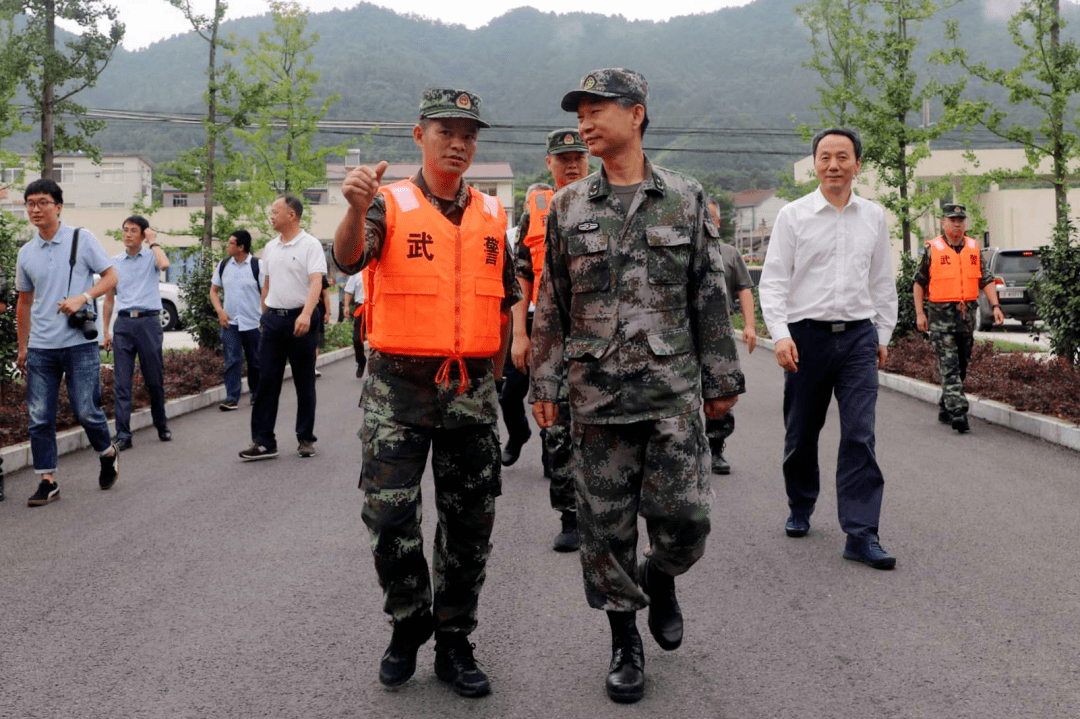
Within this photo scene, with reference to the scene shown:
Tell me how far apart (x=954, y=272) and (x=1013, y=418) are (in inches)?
60.9

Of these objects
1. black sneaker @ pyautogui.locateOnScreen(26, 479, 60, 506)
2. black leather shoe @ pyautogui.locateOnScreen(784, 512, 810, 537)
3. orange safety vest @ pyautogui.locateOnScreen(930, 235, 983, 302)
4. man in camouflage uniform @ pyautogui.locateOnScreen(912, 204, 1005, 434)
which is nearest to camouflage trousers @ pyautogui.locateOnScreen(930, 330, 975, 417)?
man in camouflage uniform @ pyautogui.locateOnScreen(912, 204, 1005, 434)

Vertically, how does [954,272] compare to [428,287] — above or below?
above

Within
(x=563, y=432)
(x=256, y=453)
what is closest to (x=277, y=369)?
(x=256, y=453)

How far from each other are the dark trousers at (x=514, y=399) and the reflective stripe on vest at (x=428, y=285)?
3577mm

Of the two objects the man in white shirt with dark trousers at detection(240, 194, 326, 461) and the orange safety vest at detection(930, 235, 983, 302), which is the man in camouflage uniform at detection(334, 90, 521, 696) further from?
the orange safety vest at detection(930, 235, 983, 302)

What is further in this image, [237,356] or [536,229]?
[237,356]

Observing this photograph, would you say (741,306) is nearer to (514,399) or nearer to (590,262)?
(514,399)

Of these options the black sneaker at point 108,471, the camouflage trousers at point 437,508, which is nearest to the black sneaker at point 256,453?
the black sneaker at point 108,471

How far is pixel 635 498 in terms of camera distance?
3.68m

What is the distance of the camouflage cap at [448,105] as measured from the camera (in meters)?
3.62

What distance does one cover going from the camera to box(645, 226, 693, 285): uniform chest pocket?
3588 millimetres

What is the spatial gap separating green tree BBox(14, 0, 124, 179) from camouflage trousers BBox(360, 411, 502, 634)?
13306 millimetres

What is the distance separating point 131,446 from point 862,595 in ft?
24.0

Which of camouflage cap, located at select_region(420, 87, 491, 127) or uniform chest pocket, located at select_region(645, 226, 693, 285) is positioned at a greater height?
camouflage cap, located at select_region(420, 87, 491, 127)
